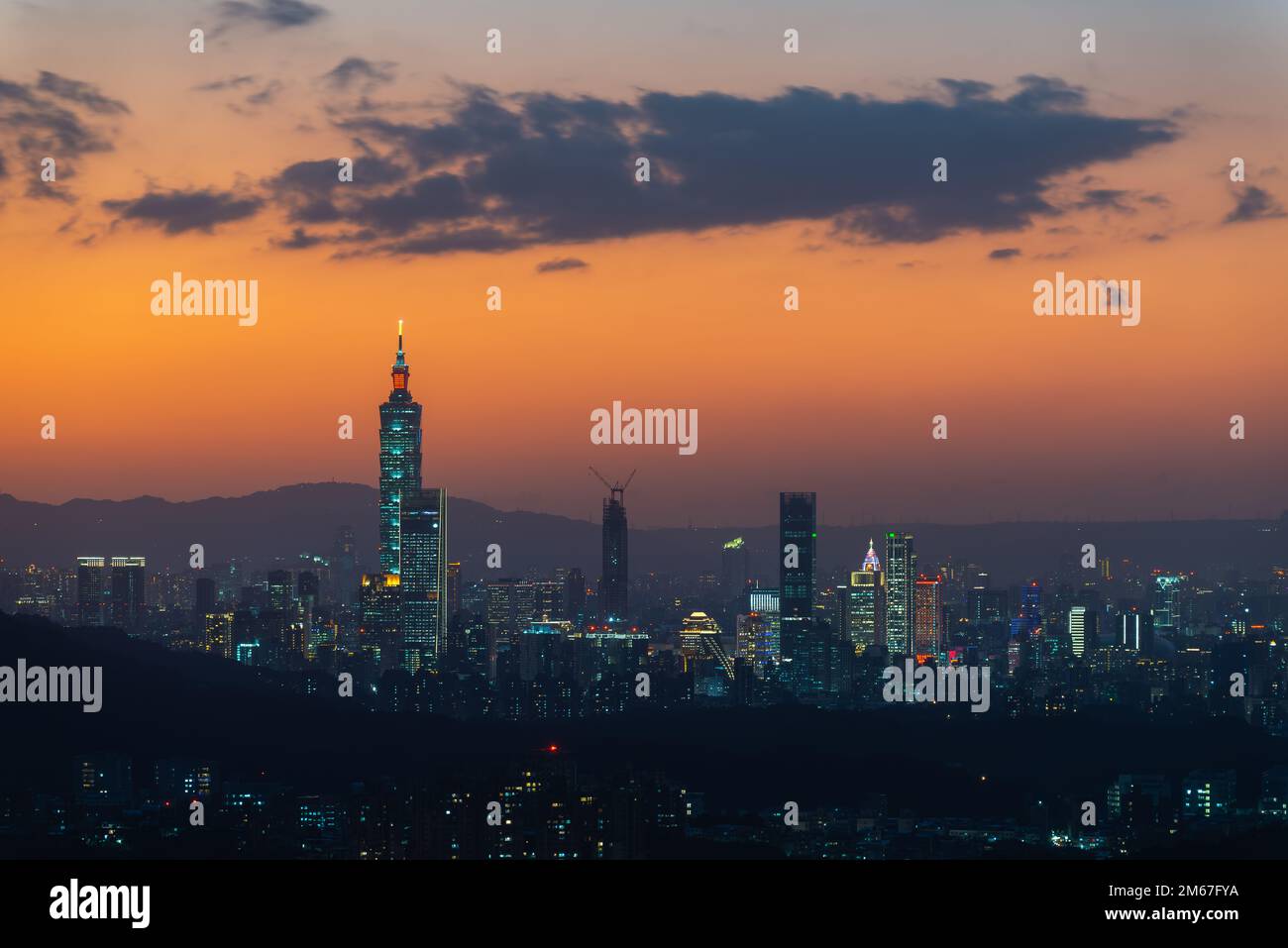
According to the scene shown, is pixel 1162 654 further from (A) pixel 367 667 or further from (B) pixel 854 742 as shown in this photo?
(A) pixel 367 667

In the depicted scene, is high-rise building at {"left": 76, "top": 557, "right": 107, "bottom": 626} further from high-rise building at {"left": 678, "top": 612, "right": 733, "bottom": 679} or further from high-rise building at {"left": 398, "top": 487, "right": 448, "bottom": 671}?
high-rise building at {"left": 678, "top": 612, "right": 733, "bottom": 679}

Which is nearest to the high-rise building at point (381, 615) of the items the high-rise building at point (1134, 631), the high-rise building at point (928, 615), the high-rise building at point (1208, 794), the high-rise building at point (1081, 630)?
the high-rise building at point (928, 615)

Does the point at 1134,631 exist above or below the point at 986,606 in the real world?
below
